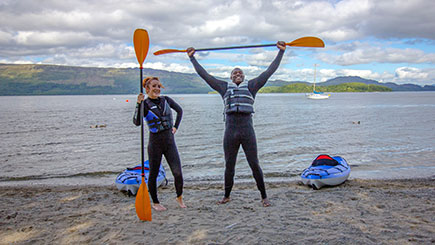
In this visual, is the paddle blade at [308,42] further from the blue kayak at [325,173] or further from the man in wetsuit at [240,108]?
the blue kayak at [325,173]

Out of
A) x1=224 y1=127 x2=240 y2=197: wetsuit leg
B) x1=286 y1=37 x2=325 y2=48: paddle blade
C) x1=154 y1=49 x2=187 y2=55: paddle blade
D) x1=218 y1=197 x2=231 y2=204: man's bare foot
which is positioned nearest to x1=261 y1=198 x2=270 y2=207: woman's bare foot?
x1=218 y1=197 x2=231 y2=204: man's bare foot

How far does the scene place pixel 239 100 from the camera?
17.9 ft

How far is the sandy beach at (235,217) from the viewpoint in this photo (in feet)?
14.8

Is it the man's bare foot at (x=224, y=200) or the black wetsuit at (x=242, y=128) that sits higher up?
the black wetsuit at (x=242, y=128)

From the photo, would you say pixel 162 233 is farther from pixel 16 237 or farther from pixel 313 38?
pixel 313 38

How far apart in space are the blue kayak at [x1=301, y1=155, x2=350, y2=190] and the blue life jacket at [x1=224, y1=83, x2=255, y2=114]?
312cm

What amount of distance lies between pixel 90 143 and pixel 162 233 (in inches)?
552

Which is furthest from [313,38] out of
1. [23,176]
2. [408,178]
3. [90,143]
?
[90,143]

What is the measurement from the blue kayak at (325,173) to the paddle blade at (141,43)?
5028mm

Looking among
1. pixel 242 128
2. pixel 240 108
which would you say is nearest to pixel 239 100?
pixel 240 108

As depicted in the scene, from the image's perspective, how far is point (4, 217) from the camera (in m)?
5.66

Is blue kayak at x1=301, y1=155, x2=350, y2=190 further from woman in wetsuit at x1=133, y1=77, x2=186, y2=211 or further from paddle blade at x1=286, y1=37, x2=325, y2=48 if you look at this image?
woman in wetsuit at x1=133, y1=77, x2=186, y2=211

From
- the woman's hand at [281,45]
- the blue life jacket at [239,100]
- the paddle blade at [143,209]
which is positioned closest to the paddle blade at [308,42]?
the woman's hand at [281,45]

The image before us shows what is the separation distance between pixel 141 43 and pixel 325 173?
542 cm
